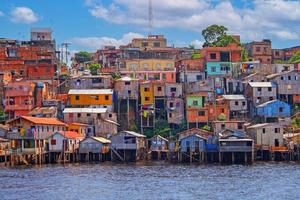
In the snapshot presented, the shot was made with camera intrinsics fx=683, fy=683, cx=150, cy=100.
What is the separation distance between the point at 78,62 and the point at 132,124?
3367cm

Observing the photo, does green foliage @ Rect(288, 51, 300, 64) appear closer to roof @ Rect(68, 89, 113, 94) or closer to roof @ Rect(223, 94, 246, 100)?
roof @ Rect(223, 94, 246, 100)

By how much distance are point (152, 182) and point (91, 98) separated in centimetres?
3179

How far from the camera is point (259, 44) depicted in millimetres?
105375

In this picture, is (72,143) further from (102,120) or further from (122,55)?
(122,55)

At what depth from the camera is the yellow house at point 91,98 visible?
8125cm

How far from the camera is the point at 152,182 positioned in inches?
2013

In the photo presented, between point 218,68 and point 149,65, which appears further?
point 149,65

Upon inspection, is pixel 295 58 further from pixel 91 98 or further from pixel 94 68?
pixel 91 98

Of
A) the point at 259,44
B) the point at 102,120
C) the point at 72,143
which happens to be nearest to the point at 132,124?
the point at 102,120

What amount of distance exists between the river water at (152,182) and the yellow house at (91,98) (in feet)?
56.8

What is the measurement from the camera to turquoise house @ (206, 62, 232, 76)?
89875 mm

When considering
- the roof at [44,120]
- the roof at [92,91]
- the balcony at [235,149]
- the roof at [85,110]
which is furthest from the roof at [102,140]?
the balcony at [235,149]

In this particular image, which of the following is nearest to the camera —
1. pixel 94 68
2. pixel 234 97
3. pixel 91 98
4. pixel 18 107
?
pixel 18 107

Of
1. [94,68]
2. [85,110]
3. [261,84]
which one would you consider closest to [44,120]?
[85,110]
